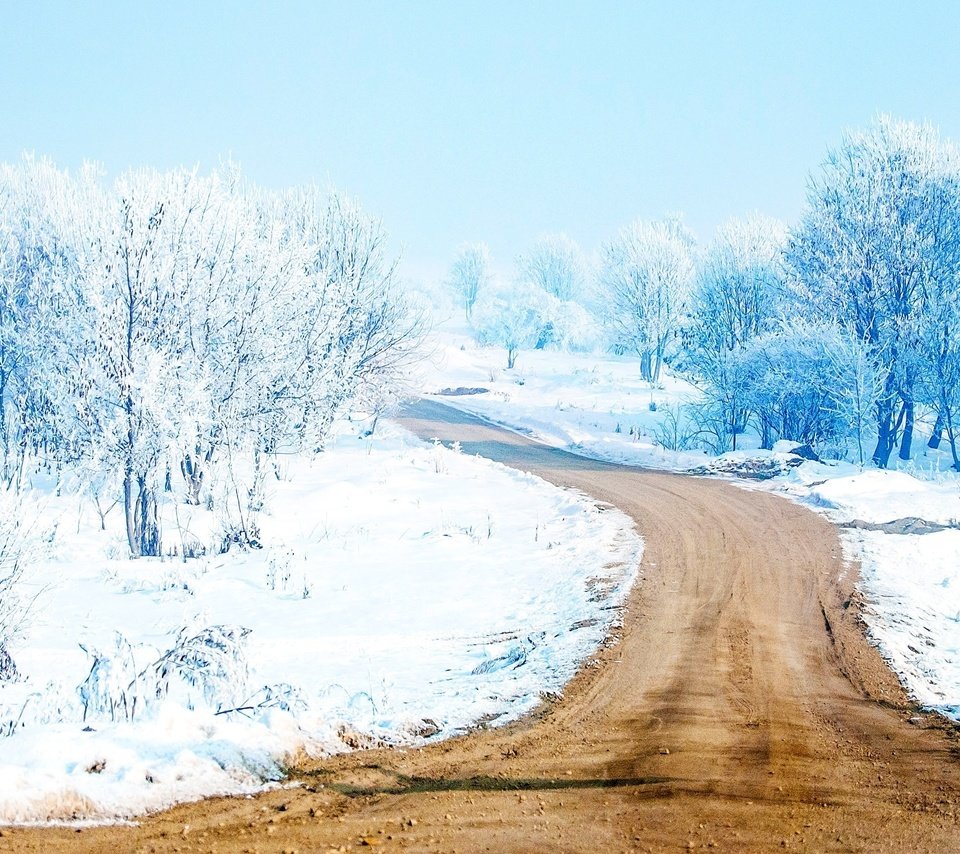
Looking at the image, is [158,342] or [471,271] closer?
[158,342]

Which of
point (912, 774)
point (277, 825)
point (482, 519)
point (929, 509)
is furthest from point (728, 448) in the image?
point (277, 825)

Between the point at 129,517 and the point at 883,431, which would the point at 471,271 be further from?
the point at 129,517

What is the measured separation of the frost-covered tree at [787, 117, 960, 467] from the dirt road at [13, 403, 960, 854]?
24.8 meters

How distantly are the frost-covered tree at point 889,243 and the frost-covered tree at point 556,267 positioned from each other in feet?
209

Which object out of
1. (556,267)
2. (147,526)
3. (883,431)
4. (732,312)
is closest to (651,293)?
(732,312)

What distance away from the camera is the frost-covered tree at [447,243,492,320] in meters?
111

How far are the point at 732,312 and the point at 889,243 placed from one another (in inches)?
418

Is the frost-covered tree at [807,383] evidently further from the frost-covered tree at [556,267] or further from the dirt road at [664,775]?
the frost-covered tree at [556,267]

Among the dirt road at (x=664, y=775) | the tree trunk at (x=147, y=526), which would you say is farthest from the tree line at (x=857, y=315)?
the tree trunk at (x=147, y=526)

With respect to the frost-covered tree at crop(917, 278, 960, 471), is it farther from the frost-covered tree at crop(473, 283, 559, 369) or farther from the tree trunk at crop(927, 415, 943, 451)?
the frost-covered tree at crop(473, 283, 559, 369)

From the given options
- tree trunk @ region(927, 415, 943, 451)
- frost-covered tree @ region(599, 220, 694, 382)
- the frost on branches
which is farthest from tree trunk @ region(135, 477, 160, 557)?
frost-covered tree @ region(599, 220, 694, 382)

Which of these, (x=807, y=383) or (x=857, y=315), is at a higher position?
(x=857, y=315)

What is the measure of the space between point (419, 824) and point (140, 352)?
1480 cm

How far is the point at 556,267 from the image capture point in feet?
315
